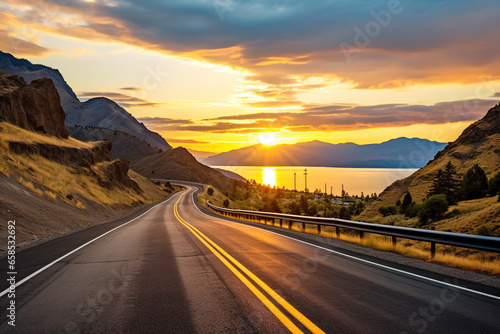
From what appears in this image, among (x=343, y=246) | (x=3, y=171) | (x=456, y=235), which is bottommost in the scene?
(x=343, y=246)

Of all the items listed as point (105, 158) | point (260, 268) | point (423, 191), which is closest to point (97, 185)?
point (105, 158)

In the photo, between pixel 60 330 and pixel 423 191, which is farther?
pixel 423 191

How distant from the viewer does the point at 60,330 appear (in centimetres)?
500

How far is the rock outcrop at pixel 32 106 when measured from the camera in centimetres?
4256

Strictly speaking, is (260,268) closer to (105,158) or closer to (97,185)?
(97,185)

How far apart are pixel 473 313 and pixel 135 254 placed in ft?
28.4

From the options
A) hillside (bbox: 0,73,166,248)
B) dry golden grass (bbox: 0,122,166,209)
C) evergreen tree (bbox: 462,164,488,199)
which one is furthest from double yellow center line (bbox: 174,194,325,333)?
evergreen tree (bbox: 462,164,488,199)

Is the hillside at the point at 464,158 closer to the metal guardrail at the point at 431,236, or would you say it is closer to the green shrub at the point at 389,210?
the green shrub at the point at 389,210

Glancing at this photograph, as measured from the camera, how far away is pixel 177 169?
15525cm

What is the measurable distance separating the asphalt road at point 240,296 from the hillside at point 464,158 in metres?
84.3

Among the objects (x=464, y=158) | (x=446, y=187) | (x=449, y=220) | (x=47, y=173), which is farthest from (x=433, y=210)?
(x=464, y=158)

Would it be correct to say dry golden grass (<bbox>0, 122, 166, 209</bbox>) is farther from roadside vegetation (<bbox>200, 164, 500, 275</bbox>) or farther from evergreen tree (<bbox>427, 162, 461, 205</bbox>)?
evergreen tree (<bbox>427, 162, 461, 205</bbox>)

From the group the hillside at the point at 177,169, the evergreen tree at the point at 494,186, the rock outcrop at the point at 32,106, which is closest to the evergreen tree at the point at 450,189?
the evergreen tree at the point at 494,186

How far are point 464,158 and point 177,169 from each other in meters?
102
